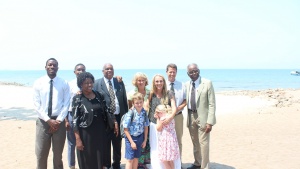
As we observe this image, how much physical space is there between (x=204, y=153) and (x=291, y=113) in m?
11.6

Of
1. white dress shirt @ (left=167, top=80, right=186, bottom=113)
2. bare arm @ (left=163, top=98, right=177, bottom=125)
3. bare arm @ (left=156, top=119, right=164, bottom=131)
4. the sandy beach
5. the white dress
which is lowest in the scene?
the sandy beach

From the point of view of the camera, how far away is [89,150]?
174 inches

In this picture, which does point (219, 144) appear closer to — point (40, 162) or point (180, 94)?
point (180, 94)

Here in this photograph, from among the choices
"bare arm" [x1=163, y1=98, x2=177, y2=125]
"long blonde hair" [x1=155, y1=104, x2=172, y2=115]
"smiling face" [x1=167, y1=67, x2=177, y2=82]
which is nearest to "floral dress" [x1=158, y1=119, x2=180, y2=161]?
"bare arm" [x1=163, y1=98, x2=177, y2=125]

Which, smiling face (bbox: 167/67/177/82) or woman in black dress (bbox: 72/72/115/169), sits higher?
smiling face (bbox: 167/67/177/82)

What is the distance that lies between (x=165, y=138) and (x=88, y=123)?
1.45m

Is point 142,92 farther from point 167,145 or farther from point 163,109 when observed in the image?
point 167,145

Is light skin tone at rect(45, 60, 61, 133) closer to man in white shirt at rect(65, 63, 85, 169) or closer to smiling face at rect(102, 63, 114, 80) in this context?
man in white shirt at rect(65, 63, 85, 169)

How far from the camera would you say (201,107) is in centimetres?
566

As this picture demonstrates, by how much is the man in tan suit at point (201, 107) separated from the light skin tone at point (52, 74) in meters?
2.61

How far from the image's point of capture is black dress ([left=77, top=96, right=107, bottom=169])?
14.4ft

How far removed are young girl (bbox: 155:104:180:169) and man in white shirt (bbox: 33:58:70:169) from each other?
1.64 metres

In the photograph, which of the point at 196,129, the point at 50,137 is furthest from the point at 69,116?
the point at 196,129

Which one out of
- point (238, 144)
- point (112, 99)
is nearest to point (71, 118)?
point (112, 99)
